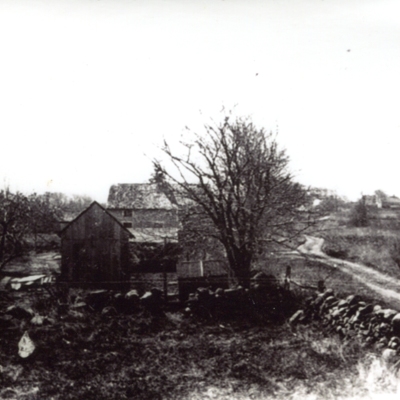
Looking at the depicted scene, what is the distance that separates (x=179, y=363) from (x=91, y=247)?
1099 cm

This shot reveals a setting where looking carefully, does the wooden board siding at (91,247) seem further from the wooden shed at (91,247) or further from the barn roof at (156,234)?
the barn roof at (156,234)

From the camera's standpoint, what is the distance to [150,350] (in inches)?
314

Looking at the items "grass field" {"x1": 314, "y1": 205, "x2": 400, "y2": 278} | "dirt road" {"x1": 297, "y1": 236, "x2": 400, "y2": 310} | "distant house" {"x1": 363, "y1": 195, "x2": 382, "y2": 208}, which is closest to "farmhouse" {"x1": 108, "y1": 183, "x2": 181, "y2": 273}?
"dirt road" {"x1": 297, "y1": 236, "x2": 400, "y2": 310}

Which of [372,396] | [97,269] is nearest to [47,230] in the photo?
[97,269]

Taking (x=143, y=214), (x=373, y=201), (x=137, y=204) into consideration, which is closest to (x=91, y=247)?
(x=373, y=201)

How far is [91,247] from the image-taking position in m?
17.4

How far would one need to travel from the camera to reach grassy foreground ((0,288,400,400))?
6.46 m

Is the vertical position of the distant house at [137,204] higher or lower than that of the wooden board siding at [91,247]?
higher

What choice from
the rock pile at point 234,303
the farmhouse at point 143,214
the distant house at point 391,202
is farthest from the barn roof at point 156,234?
the distant house at point 391,202

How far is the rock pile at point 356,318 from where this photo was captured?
769 cm

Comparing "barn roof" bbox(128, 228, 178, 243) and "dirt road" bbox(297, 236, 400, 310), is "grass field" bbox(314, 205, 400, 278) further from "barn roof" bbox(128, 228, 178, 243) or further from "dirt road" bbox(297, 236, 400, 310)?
"barn roof" bbox(128, 228, 178, 243)

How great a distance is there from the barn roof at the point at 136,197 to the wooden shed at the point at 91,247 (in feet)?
43.4

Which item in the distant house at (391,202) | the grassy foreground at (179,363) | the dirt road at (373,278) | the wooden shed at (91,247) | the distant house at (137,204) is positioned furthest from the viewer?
the distant house at (137,204)

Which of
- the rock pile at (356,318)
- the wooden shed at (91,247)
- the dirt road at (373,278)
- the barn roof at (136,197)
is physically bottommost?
the dirt road at (373,278)
